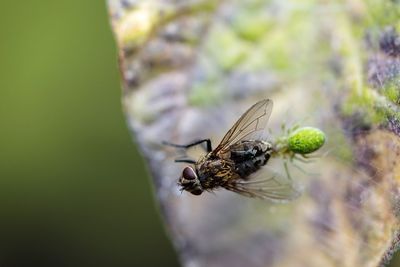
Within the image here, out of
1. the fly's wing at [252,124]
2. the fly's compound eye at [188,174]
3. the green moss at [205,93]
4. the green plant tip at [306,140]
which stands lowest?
the green plant tip at [306,140]

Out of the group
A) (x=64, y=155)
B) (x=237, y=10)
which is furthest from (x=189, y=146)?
(x=64, y=155)

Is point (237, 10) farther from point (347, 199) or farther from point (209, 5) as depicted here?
point (347, 199)

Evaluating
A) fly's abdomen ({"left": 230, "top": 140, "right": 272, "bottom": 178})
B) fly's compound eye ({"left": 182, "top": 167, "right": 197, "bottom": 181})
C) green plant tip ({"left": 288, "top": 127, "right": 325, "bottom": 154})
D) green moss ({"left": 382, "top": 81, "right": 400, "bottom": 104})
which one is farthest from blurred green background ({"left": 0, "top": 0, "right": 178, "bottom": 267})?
green moss ({"left": 382, "top": 81, "right": 400, "bottom": 104})

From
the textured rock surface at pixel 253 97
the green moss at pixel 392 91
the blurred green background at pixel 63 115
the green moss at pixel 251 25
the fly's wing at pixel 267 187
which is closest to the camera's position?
the green moss at pixel 392 91

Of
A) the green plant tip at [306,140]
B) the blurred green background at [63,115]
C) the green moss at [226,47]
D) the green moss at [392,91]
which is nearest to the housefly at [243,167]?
the green plant tip at [306,140]

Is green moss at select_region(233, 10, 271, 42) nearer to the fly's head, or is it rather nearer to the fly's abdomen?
the fly's abdomen

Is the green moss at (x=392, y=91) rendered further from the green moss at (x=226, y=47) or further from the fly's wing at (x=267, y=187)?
the green moss at (x=226, y=47)

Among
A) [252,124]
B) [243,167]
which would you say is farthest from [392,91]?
[243,167]
